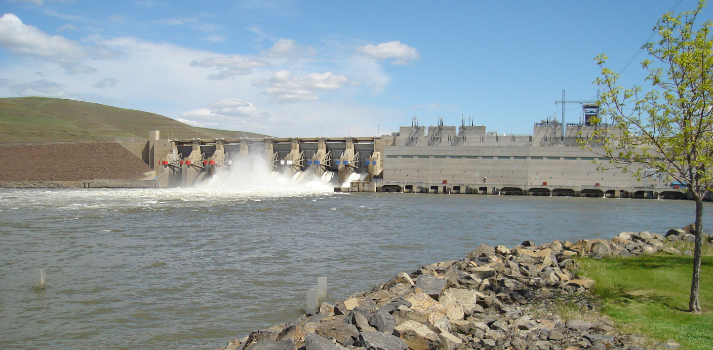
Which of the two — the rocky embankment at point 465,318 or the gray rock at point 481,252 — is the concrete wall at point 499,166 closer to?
the gray rock at point 481,252

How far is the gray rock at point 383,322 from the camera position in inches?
301

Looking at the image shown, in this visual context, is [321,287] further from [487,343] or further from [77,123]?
[77,123]

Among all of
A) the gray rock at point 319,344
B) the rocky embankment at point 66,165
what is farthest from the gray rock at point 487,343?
the rocky embankment at point 66,165

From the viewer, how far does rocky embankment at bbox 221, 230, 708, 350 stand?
23.6 ft

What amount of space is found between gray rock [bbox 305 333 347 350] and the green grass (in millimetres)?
4938

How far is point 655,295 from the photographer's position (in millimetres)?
9859

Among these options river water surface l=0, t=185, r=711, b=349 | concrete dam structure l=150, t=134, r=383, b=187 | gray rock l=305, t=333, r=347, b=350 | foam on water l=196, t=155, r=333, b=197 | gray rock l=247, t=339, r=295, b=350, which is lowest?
river water surface l=0, t=185, r=711, b=349

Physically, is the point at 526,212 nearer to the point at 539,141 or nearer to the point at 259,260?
the point at 259,260

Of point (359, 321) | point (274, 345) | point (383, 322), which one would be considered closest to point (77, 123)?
point (359, 321)

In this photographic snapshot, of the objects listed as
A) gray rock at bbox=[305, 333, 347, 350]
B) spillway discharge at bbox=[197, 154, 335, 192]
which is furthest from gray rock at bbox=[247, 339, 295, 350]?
spillway discharge at bbox=[197, 154, 335, 192]

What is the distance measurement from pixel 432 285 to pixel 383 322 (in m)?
2.82

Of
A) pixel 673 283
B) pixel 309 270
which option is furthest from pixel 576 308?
pixel 309 270

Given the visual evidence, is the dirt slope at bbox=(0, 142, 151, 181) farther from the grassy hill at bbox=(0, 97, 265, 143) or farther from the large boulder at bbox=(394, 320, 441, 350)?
the large boulder at bbox=(394, 320, 441, 350)

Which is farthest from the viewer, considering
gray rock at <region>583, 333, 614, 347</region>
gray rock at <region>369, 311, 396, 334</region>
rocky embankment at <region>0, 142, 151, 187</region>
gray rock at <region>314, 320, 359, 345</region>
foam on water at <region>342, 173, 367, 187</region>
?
rocky embankment at <region>0, 142, 151, 187</region>
